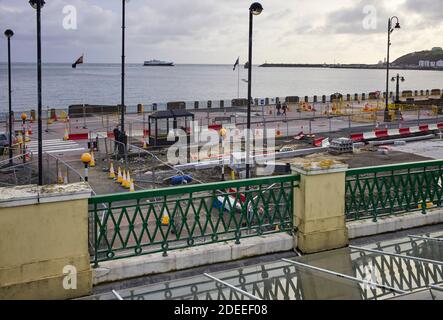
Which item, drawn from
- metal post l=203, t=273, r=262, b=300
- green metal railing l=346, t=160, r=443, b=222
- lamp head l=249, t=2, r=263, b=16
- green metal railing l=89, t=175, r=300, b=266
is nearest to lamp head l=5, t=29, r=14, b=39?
lamp head l=249, t=2, r=263, b=16

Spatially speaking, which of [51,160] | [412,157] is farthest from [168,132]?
[412,157]

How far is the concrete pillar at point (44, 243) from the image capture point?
20.5ft

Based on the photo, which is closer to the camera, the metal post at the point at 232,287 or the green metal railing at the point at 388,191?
the metal post at the point at 232,287

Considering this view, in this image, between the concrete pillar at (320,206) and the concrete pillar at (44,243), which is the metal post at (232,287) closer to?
the concrete pillar at (44,243)

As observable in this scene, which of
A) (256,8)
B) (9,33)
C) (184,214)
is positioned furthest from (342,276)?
(9,33)

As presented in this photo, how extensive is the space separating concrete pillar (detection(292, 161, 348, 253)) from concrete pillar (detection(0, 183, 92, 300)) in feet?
10.8

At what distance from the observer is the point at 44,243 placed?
6445 mm

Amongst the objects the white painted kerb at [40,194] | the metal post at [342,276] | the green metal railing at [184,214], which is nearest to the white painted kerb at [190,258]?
the green metal railing at [184,214]

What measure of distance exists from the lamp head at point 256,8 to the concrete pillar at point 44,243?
38.6 ft

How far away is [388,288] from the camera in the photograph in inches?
265

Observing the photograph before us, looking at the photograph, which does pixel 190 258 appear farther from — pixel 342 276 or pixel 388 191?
pixel 388 191

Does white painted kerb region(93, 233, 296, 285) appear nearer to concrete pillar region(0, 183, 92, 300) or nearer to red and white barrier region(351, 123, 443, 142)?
concrete pillar region(0, 183, 92, 300)
